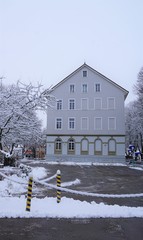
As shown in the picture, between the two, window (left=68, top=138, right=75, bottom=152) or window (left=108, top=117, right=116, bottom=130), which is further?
window (left=68, top=138, right=75, bottom=152)

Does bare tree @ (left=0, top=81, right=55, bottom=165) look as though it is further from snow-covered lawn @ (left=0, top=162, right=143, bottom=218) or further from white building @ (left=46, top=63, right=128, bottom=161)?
white building @ (left=46, top=63, right=128, bottom=161)

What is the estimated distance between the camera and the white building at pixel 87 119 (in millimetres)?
35781

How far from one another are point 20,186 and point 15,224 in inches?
204

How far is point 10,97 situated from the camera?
12328 millimetres

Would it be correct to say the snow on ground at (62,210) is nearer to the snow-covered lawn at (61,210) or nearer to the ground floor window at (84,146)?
the snow-covered lawn at (61,210)

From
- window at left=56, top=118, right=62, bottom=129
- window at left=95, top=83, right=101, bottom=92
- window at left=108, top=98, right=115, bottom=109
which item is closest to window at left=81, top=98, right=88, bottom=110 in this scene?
window at left=95, top=83, right=101, bottom=92

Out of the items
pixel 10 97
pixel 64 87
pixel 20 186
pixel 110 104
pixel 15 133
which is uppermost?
pixel 64 87

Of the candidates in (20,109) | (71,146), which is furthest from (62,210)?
(71,146)

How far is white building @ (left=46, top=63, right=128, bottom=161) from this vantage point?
35.8 metres

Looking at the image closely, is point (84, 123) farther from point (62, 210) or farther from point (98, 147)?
point (62, 210)

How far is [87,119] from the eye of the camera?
1462 inches

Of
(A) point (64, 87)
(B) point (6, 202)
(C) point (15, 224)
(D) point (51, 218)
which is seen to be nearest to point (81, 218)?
(D) point (51, 218)

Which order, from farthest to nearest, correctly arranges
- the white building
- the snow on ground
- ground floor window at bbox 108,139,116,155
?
the white building
ground floor window at bbox 108,139,116,155
the snow on ground

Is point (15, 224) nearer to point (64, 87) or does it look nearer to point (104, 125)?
point (104, 125)
